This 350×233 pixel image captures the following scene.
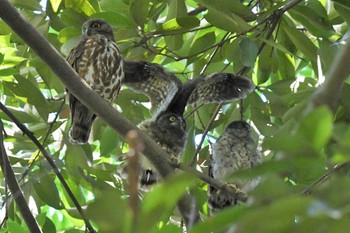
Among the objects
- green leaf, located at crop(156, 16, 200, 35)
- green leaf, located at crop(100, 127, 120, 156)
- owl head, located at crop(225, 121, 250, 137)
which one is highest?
green leaf, located at crop(156, 16, 200, 35)

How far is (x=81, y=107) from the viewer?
363 cm

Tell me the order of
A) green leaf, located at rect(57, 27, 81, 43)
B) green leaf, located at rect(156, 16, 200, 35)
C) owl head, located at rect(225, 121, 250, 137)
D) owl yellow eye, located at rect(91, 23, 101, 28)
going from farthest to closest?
owl head, located at rect(225, 121, 250, 137)
owl yellow eye, located at rect(91, 23, 101, 28)
green leaf, located at rect(57, 27, 81, 43)
green leaf, located at rect(156, 16, 200, 35)

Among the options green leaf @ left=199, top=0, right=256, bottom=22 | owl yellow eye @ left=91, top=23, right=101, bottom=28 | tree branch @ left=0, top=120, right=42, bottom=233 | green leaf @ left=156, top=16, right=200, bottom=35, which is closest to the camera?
tree branch @ left=0, top=120, right=42, bottom=233

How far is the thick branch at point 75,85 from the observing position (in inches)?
79.1

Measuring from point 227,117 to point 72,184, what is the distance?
0.97 metres

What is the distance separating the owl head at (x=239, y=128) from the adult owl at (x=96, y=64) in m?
0.61

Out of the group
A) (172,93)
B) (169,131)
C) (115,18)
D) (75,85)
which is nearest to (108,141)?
(169,131)

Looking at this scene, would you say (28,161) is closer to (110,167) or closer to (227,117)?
(110,167)

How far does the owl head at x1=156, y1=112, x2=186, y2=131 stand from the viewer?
361 cm

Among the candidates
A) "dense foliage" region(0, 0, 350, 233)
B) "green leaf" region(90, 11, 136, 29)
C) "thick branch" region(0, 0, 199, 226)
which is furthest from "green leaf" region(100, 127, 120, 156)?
"thick branch" region(0, 0, 199, 226)

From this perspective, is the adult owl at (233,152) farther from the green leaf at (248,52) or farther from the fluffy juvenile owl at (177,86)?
the green leaf at (248,52)

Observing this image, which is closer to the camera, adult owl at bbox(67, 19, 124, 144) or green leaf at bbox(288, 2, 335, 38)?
green leaf at bbox(288, 2, 335, 38)

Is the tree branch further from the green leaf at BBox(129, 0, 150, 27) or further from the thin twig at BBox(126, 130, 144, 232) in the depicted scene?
the thin twig at BBox(126, 130, 144, 232)

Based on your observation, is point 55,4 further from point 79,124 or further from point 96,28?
point 79,124
